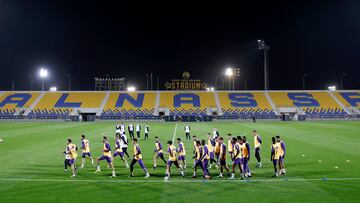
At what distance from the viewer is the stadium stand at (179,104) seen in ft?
252

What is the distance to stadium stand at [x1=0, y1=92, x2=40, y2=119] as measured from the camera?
254ft

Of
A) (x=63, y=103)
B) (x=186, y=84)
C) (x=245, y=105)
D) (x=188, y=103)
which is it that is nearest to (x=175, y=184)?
(x=245, y=105)

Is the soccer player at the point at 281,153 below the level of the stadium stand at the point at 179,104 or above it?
below

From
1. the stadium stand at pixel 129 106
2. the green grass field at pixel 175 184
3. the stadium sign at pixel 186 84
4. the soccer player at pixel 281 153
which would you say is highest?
the stadium sign at pixel 186 84

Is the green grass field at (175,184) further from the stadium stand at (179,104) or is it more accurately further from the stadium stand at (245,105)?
the stadium stand at (245,105)

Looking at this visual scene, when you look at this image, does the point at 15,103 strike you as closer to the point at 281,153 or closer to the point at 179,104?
the point at 179,104

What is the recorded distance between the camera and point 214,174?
1806cm

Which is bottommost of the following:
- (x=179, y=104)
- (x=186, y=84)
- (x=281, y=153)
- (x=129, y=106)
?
(x=281, y=153)

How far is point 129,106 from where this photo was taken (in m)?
81.6

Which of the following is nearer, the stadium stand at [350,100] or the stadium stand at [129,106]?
the stadium stand at [129,106]

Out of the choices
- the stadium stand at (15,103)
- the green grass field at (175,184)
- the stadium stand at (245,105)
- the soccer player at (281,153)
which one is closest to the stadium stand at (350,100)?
the stadium stand at (245,105)

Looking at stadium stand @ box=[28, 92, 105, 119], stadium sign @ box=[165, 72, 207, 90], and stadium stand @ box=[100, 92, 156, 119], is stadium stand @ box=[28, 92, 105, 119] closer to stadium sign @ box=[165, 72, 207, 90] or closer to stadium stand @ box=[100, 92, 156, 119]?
stadium stand @ box=[100, 92, 156, 119]

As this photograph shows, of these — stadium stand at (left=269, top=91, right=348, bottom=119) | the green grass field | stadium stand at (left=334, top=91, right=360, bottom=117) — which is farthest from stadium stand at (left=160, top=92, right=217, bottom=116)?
the green grass field

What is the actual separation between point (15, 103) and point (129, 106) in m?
26.3
